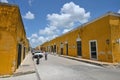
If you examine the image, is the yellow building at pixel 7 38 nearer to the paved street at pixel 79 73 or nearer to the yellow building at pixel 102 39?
the paved street at pixel 79 73

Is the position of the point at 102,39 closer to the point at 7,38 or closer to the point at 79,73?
the point at 79,73

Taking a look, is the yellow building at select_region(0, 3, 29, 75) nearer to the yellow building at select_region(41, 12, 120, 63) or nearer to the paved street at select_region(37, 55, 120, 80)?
the paved street at select_region(37, 55, 120, 80)

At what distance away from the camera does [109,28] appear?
17.1 meters

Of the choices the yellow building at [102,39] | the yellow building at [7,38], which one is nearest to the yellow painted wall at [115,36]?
the yellow building at [102,39]

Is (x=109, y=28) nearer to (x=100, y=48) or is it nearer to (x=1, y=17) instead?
(x=100, y=48)

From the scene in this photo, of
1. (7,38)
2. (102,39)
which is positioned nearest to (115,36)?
(102,39)

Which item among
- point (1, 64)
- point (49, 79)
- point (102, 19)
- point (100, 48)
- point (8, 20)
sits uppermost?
point (102, 19)

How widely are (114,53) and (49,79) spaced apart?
9.90 m

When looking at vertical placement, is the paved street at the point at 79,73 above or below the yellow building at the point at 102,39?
below

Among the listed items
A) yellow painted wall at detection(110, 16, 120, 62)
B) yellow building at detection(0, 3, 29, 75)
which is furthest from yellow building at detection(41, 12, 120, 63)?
yellow building at detection(0, 3, 29, 75)

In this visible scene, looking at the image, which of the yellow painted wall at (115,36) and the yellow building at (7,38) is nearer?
the yellow building at (7,38)

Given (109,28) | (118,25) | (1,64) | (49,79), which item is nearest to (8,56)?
(1,64)

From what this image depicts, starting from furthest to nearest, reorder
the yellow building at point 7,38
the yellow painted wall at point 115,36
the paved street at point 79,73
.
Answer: the yellow painted wall at point 115,36
the yellow building at point 7,38
the paved street at point 79,73

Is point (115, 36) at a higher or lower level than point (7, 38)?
higher
